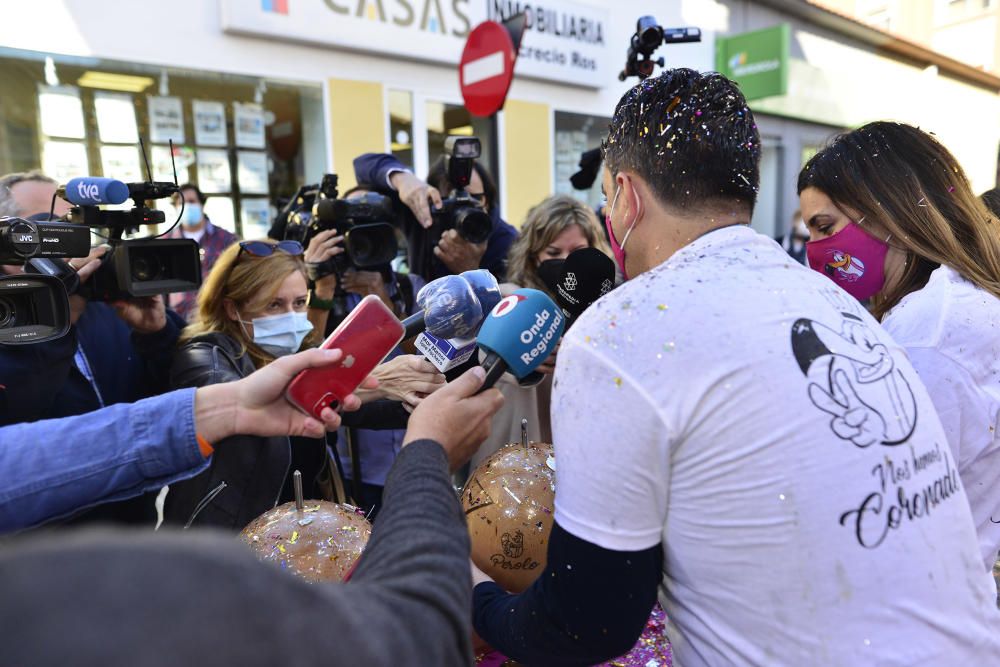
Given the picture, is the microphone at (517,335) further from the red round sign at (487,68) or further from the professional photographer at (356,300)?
the red round sign at (487,68)

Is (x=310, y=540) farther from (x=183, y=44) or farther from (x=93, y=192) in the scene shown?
(x=183, y=44)

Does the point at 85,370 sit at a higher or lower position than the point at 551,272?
lower

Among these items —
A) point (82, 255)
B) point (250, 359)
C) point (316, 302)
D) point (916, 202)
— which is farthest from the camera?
point (316, 302)

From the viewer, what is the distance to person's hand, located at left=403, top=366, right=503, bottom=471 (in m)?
1.11

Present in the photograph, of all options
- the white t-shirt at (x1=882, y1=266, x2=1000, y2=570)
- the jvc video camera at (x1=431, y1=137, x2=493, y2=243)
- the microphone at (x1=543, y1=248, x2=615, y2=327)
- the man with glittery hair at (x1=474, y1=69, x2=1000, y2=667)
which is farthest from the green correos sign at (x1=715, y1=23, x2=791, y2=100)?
the man with glittery hair at (x1=474, y1=69, x2=1000, y2=667)

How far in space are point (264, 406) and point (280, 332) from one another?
1151 mm

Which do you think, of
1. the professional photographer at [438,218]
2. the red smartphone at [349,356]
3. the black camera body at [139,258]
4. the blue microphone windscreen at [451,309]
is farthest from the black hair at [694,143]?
the professional photographer at [438,218]

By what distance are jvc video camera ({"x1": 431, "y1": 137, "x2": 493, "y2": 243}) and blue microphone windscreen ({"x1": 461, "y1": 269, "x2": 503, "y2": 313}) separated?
1.30 metres

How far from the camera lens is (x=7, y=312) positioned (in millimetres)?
1474

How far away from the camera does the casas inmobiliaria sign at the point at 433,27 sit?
5730 mm

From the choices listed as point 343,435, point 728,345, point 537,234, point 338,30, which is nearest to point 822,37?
point 338,30

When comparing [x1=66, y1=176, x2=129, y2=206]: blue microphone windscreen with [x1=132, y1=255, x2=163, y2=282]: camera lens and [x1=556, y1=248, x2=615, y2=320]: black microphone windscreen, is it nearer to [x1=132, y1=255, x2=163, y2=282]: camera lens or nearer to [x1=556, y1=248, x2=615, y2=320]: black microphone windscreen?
[x1=132, y1=255, x2=163, y2=282]: camera lens

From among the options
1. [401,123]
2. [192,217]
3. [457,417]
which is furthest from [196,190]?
[457,417]

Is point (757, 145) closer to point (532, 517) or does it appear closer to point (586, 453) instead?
point (586, 453)
